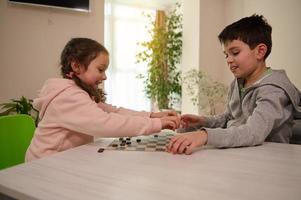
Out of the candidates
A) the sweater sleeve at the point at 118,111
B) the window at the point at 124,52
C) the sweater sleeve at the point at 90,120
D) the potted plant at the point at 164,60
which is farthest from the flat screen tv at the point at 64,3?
the sweater sleeve at the point at 90,120

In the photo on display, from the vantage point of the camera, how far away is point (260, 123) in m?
1.07

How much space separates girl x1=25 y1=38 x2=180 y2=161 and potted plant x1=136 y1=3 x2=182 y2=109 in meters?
3.52

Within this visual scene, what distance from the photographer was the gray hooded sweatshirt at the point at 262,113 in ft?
3.33

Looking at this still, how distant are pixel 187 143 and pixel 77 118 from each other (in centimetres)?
43

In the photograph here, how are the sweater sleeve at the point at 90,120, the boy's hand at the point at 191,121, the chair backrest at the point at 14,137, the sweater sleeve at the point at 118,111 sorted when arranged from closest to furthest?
the sweater sleeve at the point at 90,120 < the chair backrest at the point at 14,137 < the boy's hand at the point at 191,121 < the sweater sleeve at the point at 118,111

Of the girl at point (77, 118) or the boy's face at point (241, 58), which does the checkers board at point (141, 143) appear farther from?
the boy's face at point (241, 58)

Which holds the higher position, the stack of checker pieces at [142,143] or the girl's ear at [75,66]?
the girl's ear at [75,66]

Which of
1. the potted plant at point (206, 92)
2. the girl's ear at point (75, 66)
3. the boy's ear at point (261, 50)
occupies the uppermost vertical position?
the boy's ear at point (261, 50)

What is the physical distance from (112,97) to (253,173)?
4.57 m

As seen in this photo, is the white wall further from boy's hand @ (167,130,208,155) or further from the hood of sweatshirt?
boy's hand @ (167,130,208,155)

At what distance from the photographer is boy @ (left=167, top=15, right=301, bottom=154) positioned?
100cm

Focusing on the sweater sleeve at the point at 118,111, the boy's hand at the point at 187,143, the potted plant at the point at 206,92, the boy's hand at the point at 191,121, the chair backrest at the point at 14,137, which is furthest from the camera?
the potted plant at the point at 206,92

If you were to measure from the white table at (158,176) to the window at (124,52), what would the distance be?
14.0 ft

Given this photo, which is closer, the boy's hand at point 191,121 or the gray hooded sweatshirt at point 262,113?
the gray hooded sweatshirt at point 262,113
